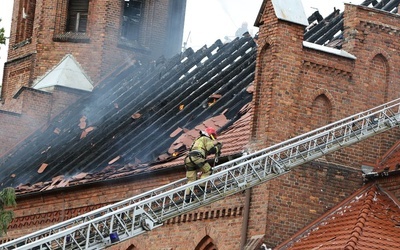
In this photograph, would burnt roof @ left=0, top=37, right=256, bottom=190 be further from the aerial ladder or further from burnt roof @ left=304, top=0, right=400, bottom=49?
the aerial ladder

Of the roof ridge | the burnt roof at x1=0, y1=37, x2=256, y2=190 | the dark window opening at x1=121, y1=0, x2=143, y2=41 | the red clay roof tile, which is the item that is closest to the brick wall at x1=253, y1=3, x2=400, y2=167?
the roof ridge

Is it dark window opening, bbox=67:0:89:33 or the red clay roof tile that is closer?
the red clay roof tile

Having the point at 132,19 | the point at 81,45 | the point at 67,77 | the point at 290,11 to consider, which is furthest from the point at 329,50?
the point at 132,19

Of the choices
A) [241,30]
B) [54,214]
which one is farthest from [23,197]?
[241,30]

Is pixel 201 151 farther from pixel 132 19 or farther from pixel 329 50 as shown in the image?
pixel 132 19

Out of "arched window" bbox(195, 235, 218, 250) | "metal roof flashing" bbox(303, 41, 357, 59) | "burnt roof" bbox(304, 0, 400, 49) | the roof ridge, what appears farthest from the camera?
"burnt roof" bbox(304, 0, 400, 49)

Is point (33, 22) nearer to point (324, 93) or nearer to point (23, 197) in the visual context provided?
point (23, 197)

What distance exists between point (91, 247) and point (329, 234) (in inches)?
177

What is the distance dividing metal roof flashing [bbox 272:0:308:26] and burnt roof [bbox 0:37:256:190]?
3.51 meters

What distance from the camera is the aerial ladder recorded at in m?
21.1

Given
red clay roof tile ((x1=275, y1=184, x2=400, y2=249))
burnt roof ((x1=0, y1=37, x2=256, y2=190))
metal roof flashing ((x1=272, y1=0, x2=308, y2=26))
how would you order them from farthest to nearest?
burnt roof ((x1=0, y1=37, x2=256, y2=190)) → metal roof flashing ((x1=272, y1=0, x2=308, y2=26)) → red clay roof tile ((x1=275, y1=184, x2=400, y2=249))

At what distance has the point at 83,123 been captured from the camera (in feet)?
115

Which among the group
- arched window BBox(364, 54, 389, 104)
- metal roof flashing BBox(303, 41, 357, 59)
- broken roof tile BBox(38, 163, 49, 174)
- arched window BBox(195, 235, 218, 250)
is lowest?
arched window BBox(195, 235, 218, 250)

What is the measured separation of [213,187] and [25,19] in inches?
781
